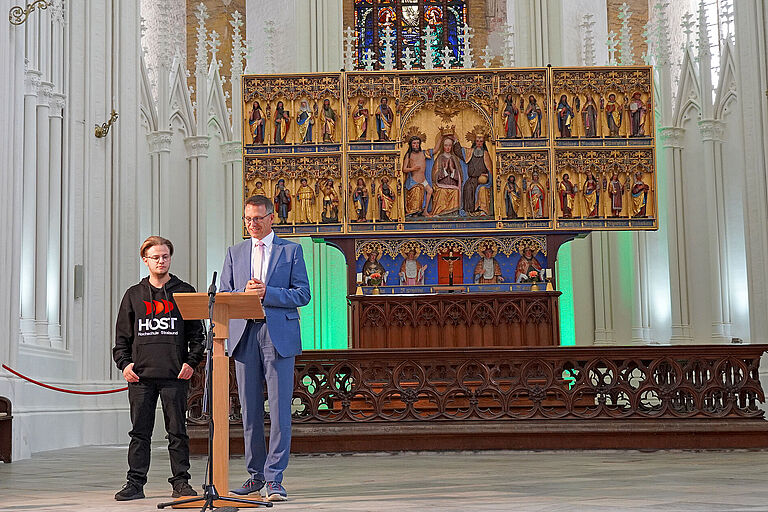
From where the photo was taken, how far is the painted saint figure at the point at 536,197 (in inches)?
513

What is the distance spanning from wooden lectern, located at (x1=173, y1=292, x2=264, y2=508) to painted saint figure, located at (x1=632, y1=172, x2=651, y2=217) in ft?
27.3

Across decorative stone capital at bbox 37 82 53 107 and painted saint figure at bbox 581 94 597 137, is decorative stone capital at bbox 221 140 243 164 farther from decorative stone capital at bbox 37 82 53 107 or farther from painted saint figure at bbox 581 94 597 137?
painted saint figure at bbox 581 94 597 137

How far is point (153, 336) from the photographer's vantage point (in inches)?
243

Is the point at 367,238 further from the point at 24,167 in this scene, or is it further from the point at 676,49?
the point at 676,49

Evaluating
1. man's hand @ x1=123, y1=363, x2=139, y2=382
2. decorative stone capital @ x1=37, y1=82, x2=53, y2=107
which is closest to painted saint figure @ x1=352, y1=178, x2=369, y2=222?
decorative stone capital @ x1=37, y1=82, x2=53, y2=107

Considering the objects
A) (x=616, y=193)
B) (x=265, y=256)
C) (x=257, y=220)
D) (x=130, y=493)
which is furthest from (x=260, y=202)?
(x=616, y=193)

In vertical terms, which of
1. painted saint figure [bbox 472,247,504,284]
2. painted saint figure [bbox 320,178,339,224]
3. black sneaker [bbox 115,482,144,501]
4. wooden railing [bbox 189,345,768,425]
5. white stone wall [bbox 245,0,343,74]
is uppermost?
white stone wall [bbox 245,0,343,74]

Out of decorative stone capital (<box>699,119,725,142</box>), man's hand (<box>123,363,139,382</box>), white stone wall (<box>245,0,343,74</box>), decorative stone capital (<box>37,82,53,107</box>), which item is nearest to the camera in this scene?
man's hand (<box>123,363,139,382</box>)

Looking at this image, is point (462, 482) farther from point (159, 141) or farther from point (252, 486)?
point (159, 141)

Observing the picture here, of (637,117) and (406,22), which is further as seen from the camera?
(406,22)

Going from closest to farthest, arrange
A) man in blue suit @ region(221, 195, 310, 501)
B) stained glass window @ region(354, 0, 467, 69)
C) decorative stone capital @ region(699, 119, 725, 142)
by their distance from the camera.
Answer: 1. man in blue suit @ region(221, 195, 310, 501)
2. decorative stone capital @ region(699, 119, 725, 142)
3. stained glass window @ region(354, 0, 467, 69)

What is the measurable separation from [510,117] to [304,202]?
2775 millimetres

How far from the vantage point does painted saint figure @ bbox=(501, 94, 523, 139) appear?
43.1 ft

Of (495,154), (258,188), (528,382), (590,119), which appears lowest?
(528,382)
